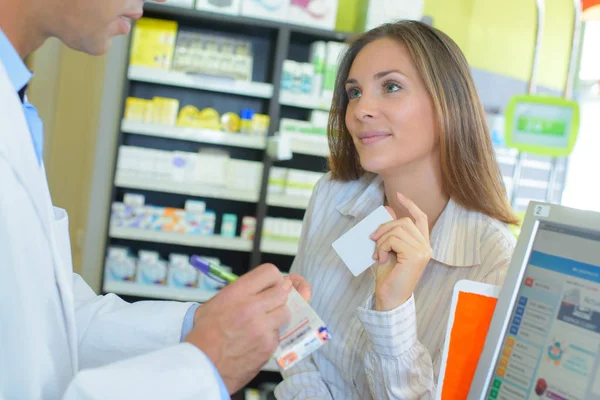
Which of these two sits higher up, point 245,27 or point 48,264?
point 245,27

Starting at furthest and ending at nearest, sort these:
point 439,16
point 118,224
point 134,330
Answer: point 439,16 < point 118,224 < point 134,330

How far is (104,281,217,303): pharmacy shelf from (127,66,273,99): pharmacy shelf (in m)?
1.32

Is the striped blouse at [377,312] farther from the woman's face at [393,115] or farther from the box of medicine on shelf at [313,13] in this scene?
the box of medicine on shelf at [313,13]

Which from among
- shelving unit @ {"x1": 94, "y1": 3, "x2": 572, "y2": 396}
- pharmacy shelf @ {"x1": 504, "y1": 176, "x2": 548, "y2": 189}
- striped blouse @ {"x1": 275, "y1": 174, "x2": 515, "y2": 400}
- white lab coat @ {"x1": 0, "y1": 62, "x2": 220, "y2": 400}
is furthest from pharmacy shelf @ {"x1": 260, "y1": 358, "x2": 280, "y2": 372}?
pharmacy shelf @ {"x1": 504, "y1": 176, "x2": 548, "y2": 189}

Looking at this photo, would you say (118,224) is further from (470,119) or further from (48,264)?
(48,264)

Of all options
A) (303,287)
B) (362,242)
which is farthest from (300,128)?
(303,287)

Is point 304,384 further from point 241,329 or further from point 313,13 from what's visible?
point 313,13

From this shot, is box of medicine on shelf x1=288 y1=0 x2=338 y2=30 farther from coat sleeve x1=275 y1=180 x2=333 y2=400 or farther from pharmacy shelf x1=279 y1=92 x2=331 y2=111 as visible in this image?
coat sleeve x1=275 y1=180 x2=333 y2=400

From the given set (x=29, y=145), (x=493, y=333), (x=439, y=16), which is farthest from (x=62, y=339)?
(x=439, y=16)

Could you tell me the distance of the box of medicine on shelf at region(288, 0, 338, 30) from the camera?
12.7 feet

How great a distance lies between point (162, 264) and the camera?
380cm

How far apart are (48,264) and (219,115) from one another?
11.1 ft

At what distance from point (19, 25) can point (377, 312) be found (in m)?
0.92

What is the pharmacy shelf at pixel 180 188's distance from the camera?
3682 millimetres
